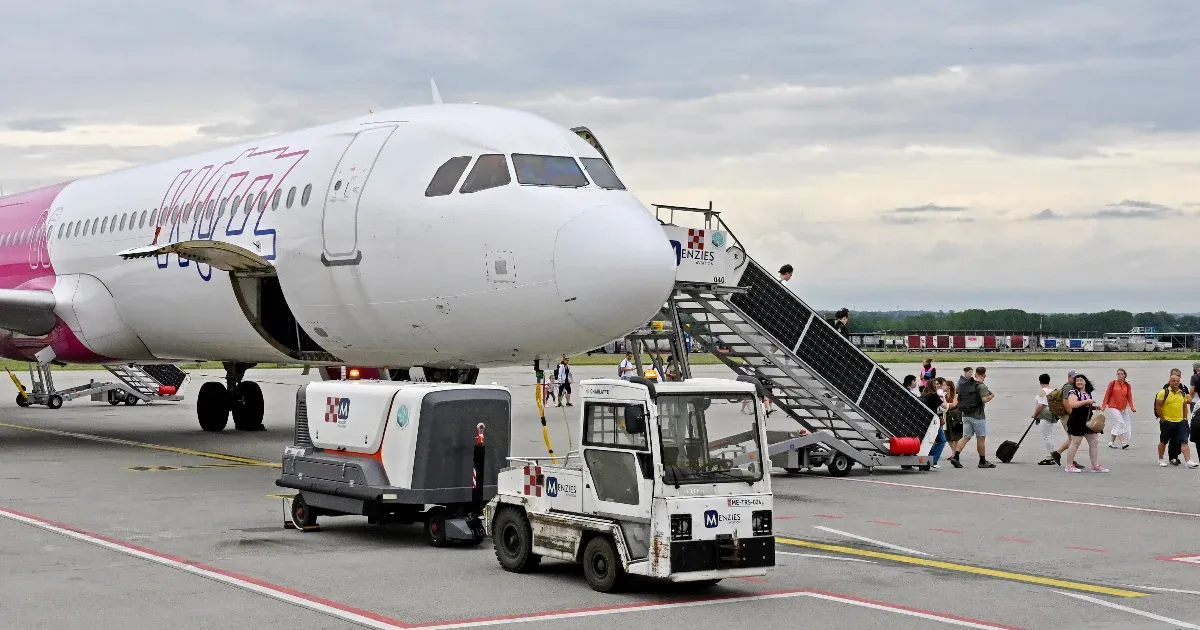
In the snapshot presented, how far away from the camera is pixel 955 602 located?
11359 mm

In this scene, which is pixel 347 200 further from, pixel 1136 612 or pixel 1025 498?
pixel 1136 612

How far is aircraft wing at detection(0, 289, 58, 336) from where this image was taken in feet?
83.2

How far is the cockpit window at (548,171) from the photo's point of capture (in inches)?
674

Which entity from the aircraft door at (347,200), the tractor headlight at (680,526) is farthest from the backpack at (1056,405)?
the tractor headlight at (680,526)

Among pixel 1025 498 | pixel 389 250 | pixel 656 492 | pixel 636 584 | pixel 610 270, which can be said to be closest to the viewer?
pixel 656 492

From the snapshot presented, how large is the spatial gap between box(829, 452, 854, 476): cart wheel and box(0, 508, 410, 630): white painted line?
37.8 feet

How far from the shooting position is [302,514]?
15383mm

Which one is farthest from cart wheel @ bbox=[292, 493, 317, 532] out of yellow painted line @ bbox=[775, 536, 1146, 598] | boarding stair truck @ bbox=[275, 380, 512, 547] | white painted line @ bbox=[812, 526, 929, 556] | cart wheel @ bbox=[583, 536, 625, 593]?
white painted line @ bbox=[812, 526, 929, 556]

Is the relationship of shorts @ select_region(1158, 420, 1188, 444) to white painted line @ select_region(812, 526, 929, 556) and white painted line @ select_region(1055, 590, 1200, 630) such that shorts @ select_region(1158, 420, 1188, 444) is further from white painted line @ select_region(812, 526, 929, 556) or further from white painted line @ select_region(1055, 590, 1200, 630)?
white painted line @ select_region(1055, 590, 1200, 630)

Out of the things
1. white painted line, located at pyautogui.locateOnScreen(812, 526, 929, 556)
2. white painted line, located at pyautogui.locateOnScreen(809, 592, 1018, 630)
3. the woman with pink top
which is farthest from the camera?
the woman with pink top

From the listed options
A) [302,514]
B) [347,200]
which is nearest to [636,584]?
[302,514]

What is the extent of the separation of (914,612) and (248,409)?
21885 mm

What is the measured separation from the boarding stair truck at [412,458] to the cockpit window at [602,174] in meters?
3.59

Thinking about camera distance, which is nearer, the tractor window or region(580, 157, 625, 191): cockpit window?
the tractor window
